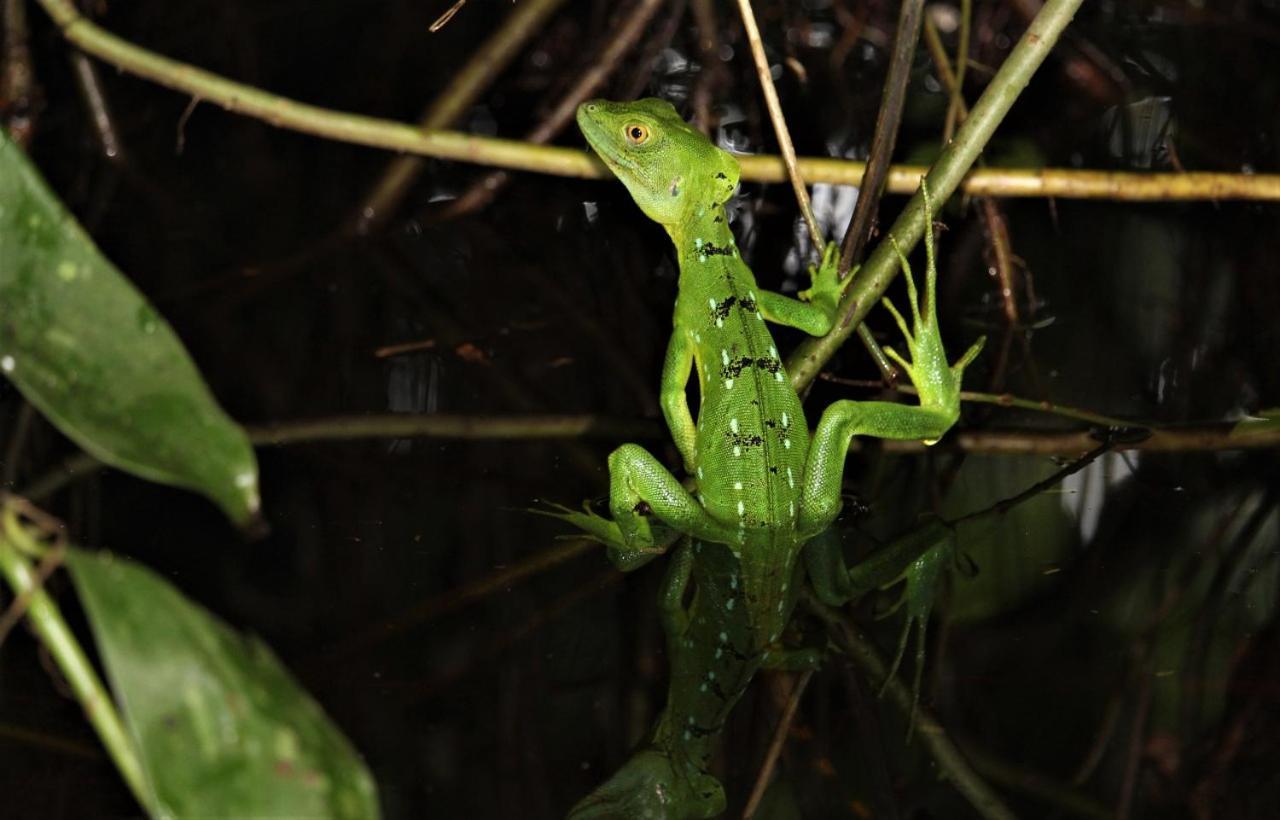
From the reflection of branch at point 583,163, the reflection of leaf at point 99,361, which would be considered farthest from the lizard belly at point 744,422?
the reflection of leaf at point 99,361

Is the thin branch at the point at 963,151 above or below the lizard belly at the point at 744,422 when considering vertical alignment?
above

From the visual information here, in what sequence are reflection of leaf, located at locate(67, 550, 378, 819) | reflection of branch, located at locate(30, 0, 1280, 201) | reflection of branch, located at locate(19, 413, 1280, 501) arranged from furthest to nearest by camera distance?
reflection of branch, located at locate(30, 0, 1280, 201), reflection of branch, located at locate(19, 413, 1280, 501), reflection of leaf, located at locate(67, 550, 378, 819)

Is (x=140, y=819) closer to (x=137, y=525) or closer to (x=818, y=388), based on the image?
(x=137, y=525)

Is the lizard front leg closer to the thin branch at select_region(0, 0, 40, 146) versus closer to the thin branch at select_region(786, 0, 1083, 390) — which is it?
the thin branch at select_region(786, 0, 1083, 390)

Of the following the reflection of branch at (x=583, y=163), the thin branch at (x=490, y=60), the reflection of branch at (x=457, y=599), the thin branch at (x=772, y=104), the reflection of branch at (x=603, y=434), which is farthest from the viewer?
the thin branch at (x=490, y=60)

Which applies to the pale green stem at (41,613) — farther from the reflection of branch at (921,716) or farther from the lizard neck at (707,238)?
the lizard neck at (707,238)

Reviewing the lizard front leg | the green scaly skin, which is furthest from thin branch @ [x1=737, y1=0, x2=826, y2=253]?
the lizard front leg

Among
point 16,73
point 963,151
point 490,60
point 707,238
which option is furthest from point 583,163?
point 16,73
